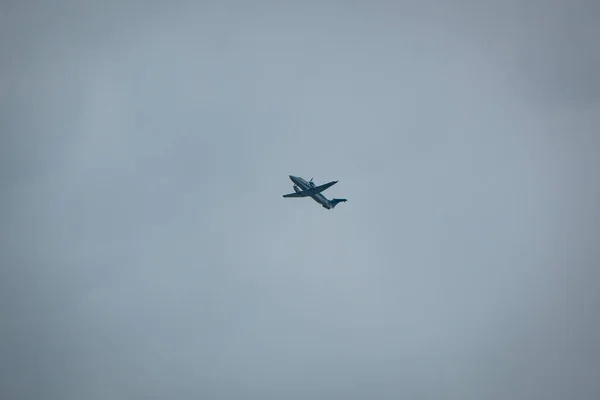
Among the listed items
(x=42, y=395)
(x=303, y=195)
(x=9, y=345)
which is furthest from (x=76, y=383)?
(x=303, y=195)

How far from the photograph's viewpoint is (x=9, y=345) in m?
196

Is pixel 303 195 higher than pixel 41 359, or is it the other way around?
pixel 303 195

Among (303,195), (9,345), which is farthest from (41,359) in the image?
(303,195)

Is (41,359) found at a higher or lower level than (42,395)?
higher

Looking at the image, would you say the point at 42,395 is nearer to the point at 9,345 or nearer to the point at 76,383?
the point at 76,383

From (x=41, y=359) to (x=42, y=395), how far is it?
45.9 ft

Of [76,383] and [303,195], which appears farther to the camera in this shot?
[76,383]

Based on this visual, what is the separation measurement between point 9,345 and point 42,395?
77.1 feet

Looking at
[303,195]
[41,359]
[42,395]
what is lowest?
[42,395]

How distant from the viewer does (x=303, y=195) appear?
489 feet

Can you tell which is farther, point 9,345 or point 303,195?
point 9,345

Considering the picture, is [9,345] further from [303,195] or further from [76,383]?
[303,195]

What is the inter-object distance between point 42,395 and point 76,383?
11622 millimetres

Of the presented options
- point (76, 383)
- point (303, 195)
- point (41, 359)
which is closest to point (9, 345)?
point (41, 359)
